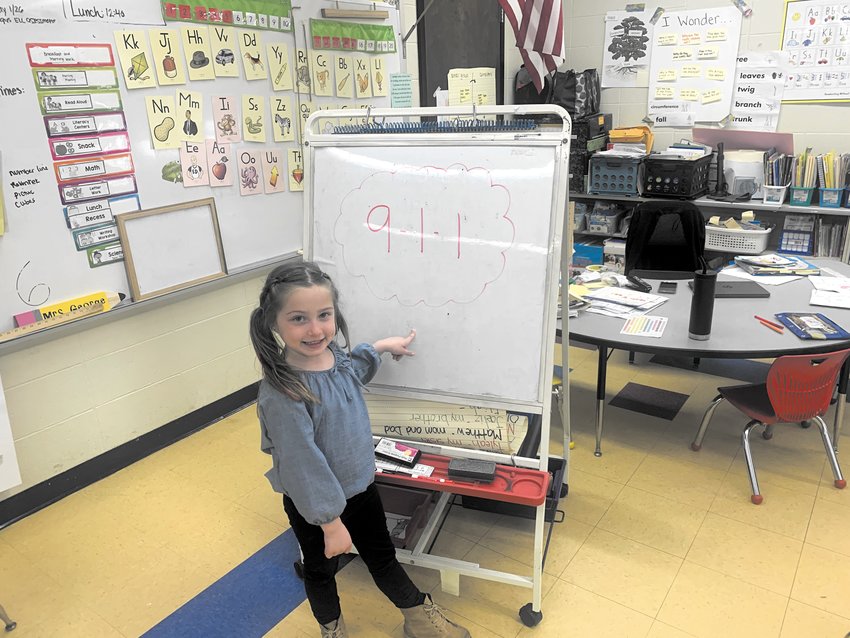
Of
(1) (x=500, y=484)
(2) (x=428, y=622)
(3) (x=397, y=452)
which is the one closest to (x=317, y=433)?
(3) (x=397, y=452)

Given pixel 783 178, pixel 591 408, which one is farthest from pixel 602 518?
pixel 783 178

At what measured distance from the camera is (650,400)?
11.1ft

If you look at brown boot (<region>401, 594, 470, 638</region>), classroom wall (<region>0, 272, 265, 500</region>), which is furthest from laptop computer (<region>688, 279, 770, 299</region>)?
classroom wall (<region>0, 272, 265, 500</region>)

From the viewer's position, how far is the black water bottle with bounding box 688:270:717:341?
2.44 m

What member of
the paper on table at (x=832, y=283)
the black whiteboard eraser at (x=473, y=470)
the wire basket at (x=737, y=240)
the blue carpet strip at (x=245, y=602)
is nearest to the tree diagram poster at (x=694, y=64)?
the wire basket at (x=737, y=240)

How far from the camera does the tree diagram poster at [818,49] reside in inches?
161

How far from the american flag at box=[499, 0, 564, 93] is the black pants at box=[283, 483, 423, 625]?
239cm

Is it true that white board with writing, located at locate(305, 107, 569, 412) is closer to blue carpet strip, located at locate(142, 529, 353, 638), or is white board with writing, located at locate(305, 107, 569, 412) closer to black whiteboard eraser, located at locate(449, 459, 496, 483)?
black whiteboard eraser, located at locate(449, 459, 496, 483)

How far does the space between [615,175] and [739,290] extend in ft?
6.58

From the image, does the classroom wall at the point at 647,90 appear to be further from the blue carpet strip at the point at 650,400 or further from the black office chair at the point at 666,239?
the blue carpet strip at the point at 650,400

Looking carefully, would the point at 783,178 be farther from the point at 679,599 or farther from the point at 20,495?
the point at 20,495

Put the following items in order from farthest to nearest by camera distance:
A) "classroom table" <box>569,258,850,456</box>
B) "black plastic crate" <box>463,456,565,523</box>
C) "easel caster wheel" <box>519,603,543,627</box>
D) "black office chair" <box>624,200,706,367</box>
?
1. "black office chair" <box>624,200,706,367</box>
2. "classroom table" <box>569,258,850,456</box>
3. "black plastic crate" <box>463,456,565,523</box>
4. "easel caster wheel" <box>519,603,543,627</box>

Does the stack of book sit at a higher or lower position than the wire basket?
higher

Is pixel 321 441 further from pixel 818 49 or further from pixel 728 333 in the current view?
pixel 818 49
